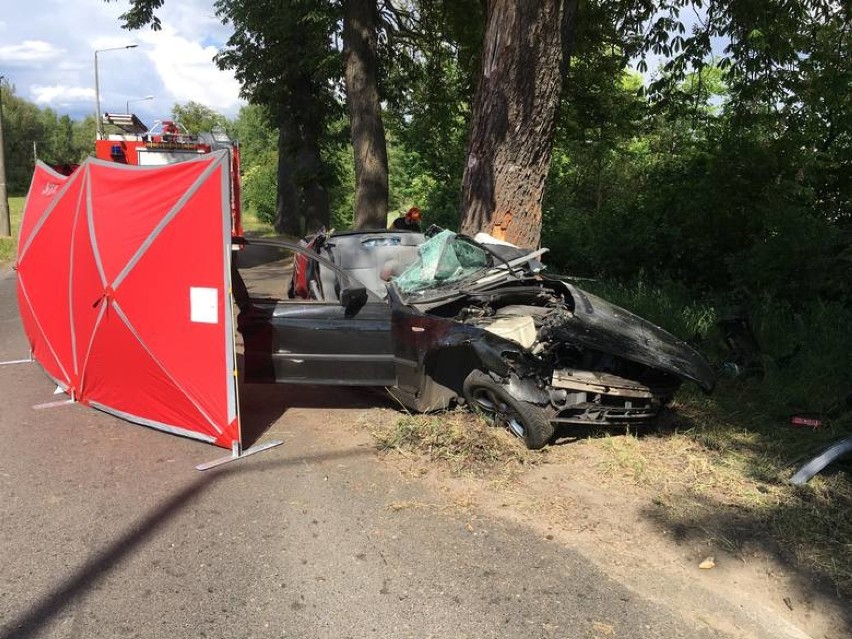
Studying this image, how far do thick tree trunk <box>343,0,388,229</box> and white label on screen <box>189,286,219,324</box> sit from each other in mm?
9105

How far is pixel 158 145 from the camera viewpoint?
14.4m

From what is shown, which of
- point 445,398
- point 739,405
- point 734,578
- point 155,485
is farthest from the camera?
point 739,405

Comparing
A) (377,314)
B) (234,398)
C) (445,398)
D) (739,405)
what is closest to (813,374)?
(739,405)

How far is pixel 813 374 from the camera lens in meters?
5.94

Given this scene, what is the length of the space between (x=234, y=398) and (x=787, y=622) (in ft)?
11.9

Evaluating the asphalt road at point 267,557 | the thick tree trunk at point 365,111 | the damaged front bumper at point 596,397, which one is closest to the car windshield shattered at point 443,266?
the damaged front bumper at point 596,397

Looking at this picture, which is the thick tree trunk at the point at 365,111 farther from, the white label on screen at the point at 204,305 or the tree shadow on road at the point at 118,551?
the tree shadow on road at the point at 118,551

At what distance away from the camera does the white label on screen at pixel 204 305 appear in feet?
15.5

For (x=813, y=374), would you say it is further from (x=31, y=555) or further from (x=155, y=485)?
(x=31, y=555)

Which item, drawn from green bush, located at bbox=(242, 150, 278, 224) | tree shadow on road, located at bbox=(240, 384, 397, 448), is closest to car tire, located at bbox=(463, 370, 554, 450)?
tree shadow on road, located at bbox=(240, 384, 397, 448)

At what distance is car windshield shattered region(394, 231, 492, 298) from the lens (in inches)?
224

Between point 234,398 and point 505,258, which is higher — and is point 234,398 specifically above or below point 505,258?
below

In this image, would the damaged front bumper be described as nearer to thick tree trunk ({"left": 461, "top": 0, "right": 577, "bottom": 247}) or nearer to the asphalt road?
the asphalt road

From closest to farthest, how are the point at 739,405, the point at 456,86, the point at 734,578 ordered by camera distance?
the point at 734,578, the point at 739,405, the point at 456,86
